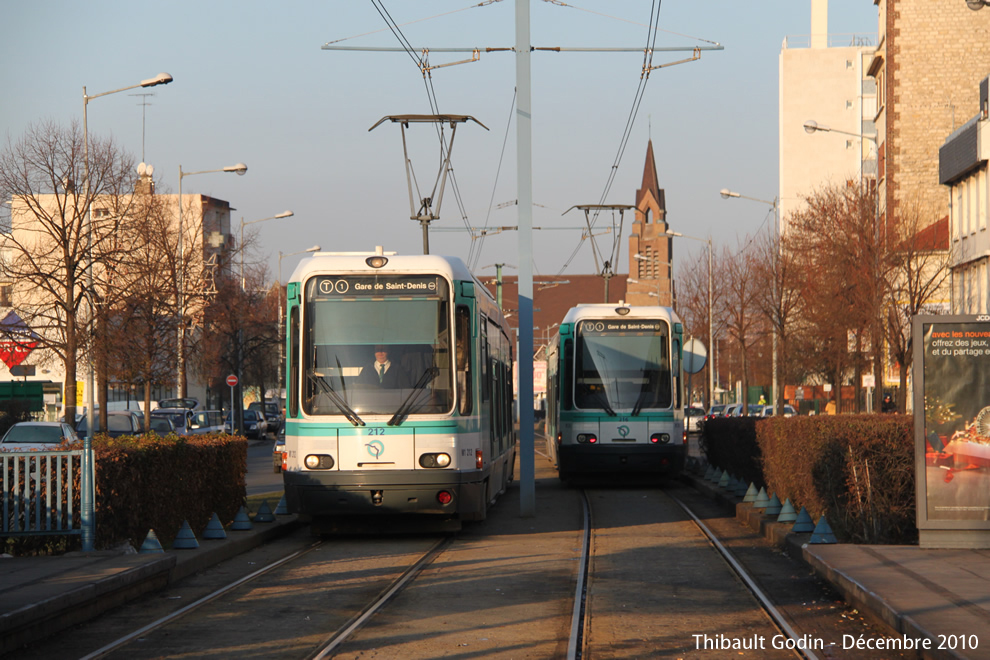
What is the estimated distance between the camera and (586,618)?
905 cm

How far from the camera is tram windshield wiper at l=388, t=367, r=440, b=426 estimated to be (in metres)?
13.9

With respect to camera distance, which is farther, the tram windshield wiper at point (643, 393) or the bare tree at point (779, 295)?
the bare tree at point (779, 295)

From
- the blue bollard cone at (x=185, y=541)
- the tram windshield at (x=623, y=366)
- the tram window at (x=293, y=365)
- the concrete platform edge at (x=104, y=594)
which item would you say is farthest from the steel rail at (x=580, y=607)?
the tram windshield at (x=623, y=366)

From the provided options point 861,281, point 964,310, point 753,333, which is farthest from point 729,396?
point 861,281

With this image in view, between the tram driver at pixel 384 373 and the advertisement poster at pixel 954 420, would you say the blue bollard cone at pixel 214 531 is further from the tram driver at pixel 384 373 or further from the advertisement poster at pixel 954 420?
the advertisement poster at pixel 954 420

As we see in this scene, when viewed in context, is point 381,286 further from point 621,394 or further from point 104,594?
point 621,394

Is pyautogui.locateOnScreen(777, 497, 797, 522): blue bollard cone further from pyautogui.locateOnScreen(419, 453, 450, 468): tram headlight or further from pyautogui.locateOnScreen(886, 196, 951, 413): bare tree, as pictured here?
pyautogui.locateOnScreen(886, 196, 951, 413): bare tree

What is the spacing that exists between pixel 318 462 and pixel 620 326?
32.6ft

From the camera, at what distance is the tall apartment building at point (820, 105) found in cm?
9812

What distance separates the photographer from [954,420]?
1145cm

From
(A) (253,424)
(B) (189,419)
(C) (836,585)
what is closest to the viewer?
(C) (836,585)

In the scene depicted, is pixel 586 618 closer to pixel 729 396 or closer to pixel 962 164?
pixel 962 164

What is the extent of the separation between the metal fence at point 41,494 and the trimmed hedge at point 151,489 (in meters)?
0.09

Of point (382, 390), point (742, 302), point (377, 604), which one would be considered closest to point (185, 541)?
point (382, 390)
